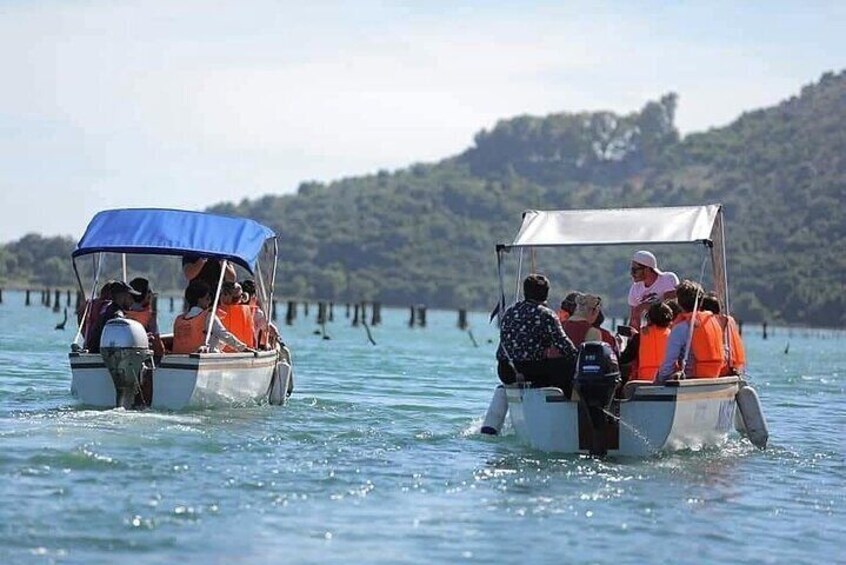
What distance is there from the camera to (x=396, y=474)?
14812 millimetres

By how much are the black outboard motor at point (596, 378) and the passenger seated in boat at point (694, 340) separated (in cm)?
109

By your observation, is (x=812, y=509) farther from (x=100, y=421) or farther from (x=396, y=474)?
(x=100, y=421)

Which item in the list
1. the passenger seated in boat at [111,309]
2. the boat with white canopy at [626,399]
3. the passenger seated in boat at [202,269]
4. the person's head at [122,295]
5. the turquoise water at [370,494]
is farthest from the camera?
the passenger seated in boat at [202,269]

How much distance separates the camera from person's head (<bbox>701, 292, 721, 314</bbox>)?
17.4m

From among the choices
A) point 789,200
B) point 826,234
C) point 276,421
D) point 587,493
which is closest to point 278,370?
point 276,421

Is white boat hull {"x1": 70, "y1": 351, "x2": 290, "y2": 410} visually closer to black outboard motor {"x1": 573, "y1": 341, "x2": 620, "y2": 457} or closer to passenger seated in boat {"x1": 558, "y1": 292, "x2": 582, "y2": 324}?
passenger seated in boat {"x1": 558, "y1": 292, "x2": 582, "y2": 324}

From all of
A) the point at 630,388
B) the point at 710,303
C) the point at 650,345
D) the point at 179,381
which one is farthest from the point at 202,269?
the point at 630,388

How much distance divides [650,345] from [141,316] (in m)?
6.00

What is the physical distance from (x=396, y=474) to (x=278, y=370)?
6.74 m

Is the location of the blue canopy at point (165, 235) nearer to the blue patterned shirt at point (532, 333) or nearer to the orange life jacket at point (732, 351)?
the blue patterned shirt at point (532, 333)

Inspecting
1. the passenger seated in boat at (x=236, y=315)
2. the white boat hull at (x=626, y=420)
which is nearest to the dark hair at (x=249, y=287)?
the passenger seated in boat at (x=236, y=315)

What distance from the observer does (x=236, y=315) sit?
68.2 ft

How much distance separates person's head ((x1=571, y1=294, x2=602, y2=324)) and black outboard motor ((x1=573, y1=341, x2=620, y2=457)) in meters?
1.16

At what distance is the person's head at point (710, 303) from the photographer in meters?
17.4
